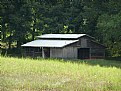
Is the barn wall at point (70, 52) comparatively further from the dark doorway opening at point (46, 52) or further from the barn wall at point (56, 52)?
the dark doorway opening at point (46, 52)

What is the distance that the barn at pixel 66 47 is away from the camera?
1933 inches

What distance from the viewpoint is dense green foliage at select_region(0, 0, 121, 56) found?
5508cm

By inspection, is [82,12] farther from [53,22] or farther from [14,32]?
[14,32]

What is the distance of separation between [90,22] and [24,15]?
12.2 meters

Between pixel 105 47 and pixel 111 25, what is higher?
pixel 111 25

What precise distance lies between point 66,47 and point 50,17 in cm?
1123

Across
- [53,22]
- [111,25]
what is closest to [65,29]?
[53,22]

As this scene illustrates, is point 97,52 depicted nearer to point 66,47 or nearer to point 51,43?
point 66,47

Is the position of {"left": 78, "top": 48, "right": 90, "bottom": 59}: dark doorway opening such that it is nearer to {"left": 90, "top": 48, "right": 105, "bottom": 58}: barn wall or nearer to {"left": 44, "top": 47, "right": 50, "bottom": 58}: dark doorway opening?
{"left": 90, "top": 48, "right": 105, "bottom": 58}: barn wall

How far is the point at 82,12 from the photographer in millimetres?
58219

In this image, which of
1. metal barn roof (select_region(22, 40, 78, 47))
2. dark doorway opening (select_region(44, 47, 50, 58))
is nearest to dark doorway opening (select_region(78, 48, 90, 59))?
metal barn roof (select_region(22, 40, 78, 47))

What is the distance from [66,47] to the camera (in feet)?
161

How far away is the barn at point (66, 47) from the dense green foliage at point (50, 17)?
2.21m

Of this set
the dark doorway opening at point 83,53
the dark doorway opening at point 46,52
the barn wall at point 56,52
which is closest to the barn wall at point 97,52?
the dark doorway opening at point 83,53
